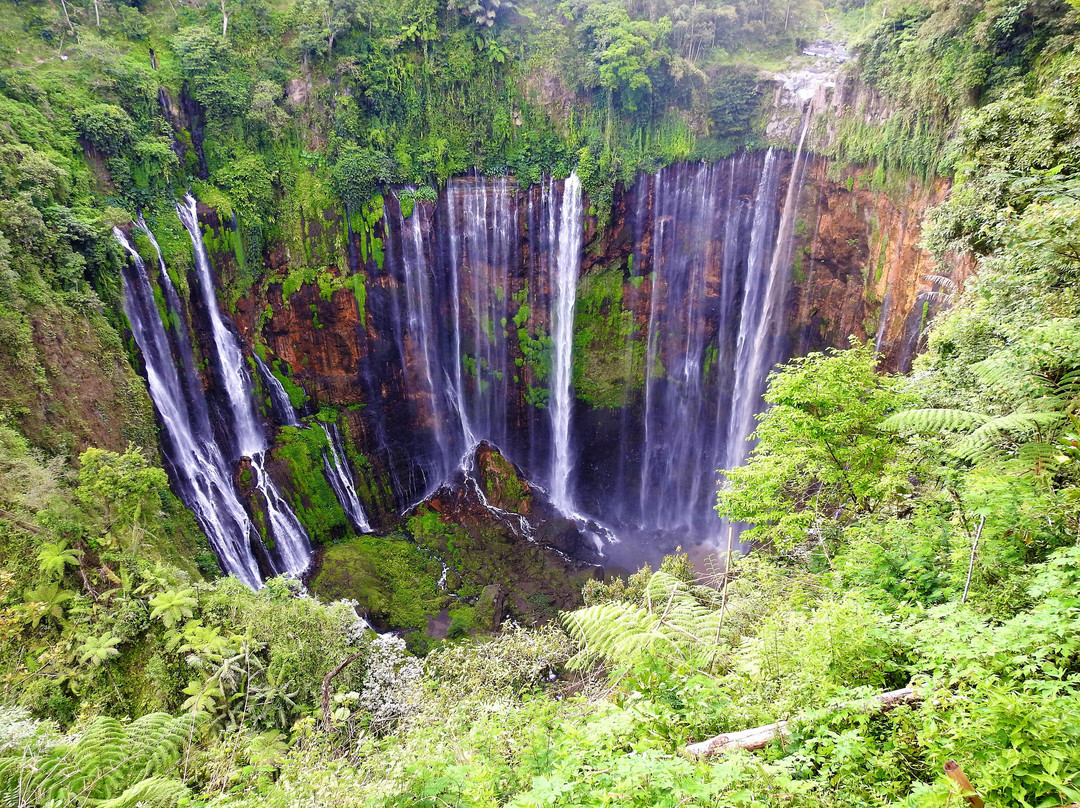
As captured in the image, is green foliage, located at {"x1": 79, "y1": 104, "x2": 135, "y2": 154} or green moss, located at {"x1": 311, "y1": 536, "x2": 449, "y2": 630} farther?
green moss, located at {"x1": 311, "y1": 536, "x2": 449, "y2": 630}

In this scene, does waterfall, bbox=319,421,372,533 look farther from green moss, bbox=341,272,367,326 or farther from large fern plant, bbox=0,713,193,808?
large fern plant, bbox=0,713,193,808

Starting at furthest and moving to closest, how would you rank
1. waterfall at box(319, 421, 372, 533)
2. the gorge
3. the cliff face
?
waterfall at box(319, 421, 372, 533) < the cliff face < the gorge

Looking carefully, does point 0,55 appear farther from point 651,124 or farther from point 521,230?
point 651,124

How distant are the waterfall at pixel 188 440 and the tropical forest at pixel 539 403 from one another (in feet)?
0.44

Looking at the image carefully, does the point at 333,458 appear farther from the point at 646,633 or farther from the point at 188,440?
the point at 646,633

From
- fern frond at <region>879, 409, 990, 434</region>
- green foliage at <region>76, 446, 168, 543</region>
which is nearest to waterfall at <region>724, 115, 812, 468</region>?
fern frond at <region>879, 409, 990, 434</region>

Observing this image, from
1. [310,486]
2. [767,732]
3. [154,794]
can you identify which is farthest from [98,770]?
[310,486]

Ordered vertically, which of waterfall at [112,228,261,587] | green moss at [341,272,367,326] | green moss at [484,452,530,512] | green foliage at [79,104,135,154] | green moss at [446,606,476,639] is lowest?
green moss at [446,606,476,639]

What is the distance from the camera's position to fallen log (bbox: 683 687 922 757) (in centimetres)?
267

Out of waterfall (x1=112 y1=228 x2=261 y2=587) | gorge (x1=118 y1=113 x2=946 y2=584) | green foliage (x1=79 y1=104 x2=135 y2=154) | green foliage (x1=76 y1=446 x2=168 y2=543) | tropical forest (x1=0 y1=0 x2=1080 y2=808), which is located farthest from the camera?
gorge (x1=118 y1=113 x2=946 y2=584)

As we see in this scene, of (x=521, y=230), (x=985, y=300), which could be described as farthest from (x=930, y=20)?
(x=521, y=230)

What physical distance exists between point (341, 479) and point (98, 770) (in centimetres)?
1416

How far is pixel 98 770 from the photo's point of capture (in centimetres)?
444

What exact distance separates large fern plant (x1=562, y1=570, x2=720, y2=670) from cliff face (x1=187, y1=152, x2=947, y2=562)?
13464 mm
